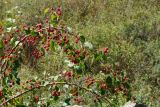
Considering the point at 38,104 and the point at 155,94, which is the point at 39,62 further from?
the point at 38,104

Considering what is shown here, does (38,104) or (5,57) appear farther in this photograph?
(38,104)

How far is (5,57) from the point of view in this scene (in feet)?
10.9

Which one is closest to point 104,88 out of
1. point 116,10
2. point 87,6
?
point 116,10

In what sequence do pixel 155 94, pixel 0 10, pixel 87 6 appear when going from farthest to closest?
pixel 0 10 → pixel 87 6 → pixel 155 94

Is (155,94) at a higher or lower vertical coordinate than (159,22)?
lower

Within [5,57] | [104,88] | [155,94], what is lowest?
[155,94]

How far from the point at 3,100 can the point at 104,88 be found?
0.83 meters

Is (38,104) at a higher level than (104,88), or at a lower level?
lower

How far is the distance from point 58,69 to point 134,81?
1.41 meters

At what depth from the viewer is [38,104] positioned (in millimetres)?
3619

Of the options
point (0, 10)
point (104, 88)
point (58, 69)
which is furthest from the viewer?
point (0, 10)

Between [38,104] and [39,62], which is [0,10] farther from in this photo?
[38,104]

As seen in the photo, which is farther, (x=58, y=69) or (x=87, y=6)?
(x=87, y=6)

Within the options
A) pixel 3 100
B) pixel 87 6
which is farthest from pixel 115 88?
pixel 87 6
